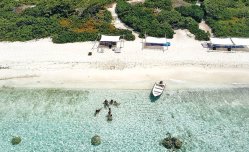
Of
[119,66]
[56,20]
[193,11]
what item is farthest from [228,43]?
[56,20]

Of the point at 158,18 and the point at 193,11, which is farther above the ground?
the point at 193,11

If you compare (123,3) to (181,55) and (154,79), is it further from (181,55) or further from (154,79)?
(154,79)

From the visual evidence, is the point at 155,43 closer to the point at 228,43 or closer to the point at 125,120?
the point at 228,43

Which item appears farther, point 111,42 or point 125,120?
point 111,42

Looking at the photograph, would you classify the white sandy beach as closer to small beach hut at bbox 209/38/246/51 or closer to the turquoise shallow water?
small beach hut at bbox 209/38/246/51

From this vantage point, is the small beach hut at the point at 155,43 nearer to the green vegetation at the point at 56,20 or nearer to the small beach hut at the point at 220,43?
the green vegetation at the point at 56,20

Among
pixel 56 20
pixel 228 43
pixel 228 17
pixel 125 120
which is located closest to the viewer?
pixel 125 120

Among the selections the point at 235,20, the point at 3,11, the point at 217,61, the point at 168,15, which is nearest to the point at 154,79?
the point at 217,61

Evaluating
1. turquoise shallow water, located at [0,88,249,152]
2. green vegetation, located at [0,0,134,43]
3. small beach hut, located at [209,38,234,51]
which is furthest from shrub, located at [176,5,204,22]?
turquoise shallow water, located at [0,88,249,152]
